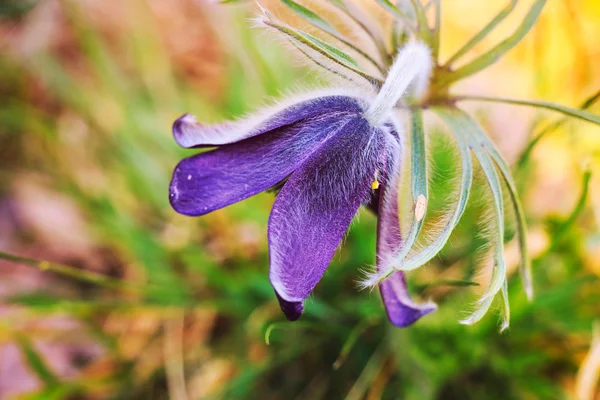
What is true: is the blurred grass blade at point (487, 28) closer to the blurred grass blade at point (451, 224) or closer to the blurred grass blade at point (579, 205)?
the blurred grass blade at point (451, 224)

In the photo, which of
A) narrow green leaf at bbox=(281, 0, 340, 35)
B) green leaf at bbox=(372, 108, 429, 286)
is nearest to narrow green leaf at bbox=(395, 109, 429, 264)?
green leaf at bbox=(372, 108, 429, 286)

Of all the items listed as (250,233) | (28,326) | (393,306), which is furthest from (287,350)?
(28,326)

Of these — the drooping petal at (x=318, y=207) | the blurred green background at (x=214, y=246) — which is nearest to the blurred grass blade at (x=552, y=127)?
the blurred green background at (x=214, y=246)

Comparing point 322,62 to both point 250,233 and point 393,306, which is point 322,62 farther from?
point 250,233

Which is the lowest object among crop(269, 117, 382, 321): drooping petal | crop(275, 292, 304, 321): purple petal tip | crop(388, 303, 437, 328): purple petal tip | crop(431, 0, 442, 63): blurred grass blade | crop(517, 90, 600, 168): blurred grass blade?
crop(388, 303, 437, 328): purple petal tip

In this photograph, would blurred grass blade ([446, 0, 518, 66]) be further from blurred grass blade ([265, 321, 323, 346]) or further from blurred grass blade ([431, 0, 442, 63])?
blurred grass blade ([265, 321, 323, 346])

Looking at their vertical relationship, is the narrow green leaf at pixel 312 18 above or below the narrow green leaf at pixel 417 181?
above
